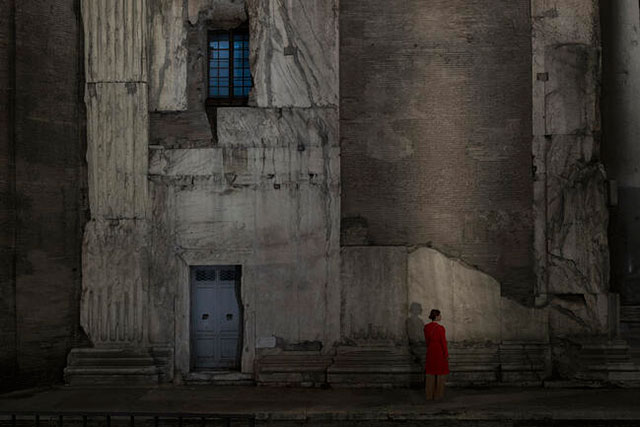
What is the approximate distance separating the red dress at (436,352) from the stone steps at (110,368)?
4.24 metres

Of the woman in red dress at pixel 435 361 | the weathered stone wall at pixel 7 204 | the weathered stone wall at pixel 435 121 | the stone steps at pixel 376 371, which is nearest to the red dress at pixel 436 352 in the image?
the woman in red dress at pixel 435 361

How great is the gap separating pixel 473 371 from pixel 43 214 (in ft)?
23.5

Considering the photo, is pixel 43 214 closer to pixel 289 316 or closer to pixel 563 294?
pixel 289 316

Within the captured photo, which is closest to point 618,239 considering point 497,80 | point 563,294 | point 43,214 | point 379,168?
point 563,294

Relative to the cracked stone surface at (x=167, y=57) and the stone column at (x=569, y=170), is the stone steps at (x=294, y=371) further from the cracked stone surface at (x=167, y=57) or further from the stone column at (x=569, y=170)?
the cracked stone surface at (x=167, y=57)

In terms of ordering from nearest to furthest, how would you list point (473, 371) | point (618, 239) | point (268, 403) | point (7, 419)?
1. point (7, 419)
2. point (268, 403)
3. point (473, 371)
4. point (618, 239)

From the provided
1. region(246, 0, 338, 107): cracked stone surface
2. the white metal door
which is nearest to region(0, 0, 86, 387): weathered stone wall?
the white metal door

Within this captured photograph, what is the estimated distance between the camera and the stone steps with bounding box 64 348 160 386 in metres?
10.1

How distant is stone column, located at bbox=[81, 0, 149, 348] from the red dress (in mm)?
4478

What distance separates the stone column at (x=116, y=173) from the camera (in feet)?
34.0

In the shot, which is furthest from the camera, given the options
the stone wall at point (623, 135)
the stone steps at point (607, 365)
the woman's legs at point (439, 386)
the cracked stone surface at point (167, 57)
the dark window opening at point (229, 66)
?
the stone wall at point (623, 135)

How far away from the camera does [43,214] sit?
1032 cm

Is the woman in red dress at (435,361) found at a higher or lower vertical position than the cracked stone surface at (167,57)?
lower

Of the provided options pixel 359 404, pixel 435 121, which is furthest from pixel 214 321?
pixel 435 121
